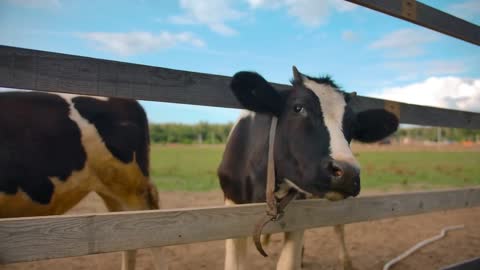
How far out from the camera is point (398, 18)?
9.41ft

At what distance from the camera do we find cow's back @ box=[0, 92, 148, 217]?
3.48 meters

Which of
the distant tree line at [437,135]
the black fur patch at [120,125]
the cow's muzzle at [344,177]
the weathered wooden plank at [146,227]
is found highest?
the distant tree line at [437,135]

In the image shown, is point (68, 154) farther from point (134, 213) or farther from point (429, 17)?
point (429, 17)

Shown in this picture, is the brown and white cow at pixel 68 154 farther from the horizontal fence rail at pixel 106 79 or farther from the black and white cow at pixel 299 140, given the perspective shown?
the horizontal fence rail at pixel 106 79

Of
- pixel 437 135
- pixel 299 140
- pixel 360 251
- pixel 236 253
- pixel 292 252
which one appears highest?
pixel 437 135

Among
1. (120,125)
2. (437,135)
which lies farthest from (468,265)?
(437,135)

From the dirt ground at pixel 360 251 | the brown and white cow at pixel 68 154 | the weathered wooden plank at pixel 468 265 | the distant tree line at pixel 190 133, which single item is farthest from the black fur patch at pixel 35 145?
the distant tree line at pixel 190 133

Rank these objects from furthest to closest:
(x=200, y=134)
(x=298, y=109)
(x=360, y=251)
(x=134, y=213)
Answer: (x=200, y=134) → (x=360, y=251) → (x=298, y=109) → (x=134, y=213)

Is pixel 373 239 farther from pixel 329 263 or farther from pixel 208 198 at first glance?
pixel 208 198

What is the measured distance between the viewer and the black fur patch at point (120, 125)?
12.8ft

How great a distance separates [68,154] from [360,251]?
453 cm

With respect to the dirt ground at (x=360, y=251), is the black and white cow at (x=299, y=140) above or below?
above

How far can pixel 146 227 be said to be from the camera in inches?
66.7

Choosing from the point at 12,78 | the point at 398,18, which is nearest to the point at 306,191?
the point at 398,18
